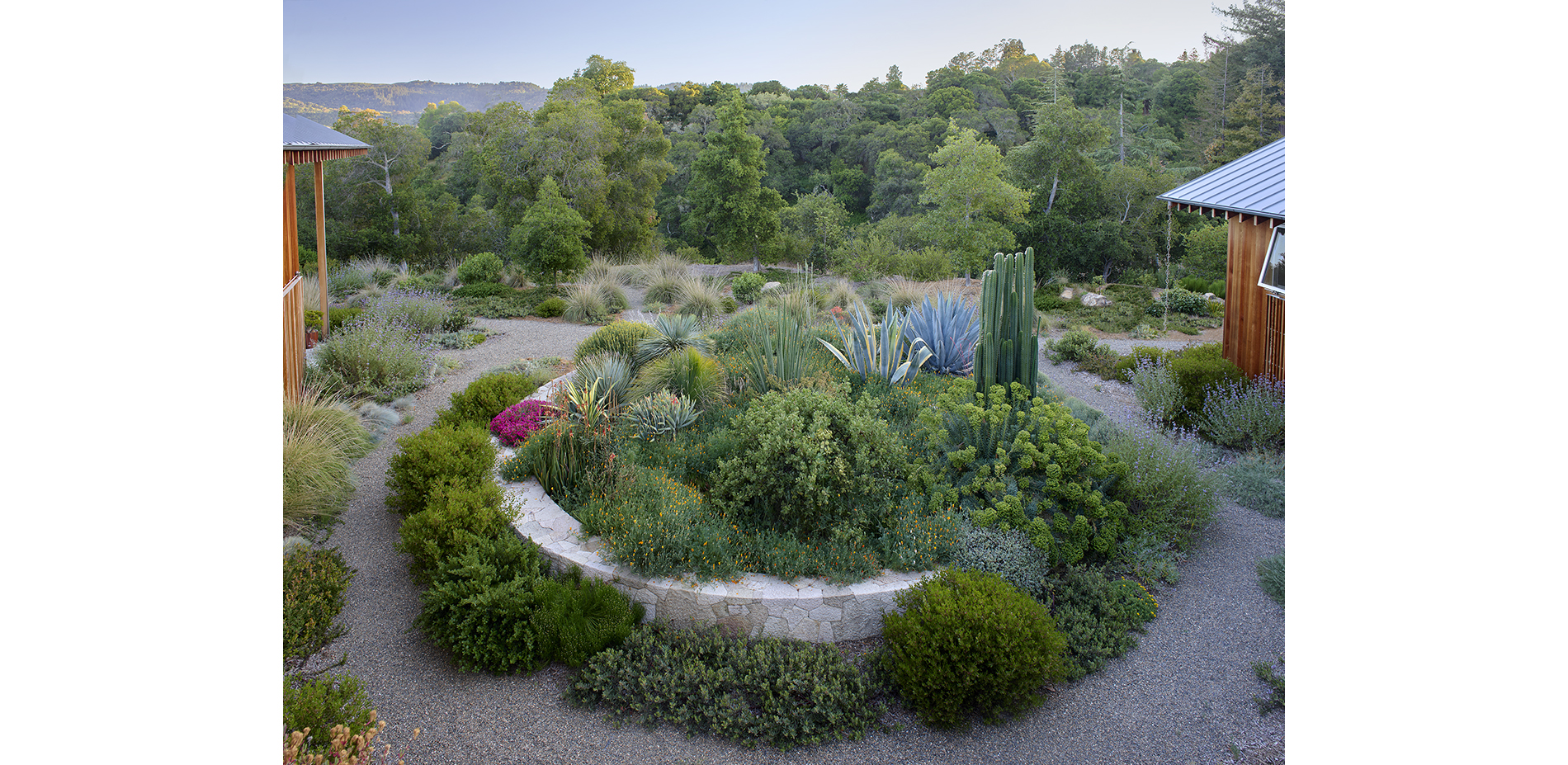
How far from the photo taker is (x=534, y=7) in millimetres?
9961

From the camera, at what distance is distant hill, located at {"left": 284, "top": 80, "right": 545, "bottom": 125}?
1105 cm

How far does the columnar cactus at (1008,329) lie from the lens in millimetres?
5625

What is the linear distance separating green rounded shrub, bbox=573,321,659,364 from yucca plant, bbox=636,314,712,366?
0.39 ft

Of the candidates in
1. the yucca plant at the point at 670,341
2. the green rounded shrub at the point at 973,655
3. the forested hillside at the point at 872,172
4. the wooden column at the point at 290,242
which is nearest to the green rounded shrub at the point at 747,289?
the forested hillside at the point at 872,172

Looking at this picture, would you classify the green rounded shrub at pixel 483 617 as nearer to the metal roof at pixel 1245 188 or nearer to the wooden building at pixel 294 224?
the wooden building at pixel 294 224

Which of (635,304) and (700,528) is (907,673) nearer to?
(700,528)

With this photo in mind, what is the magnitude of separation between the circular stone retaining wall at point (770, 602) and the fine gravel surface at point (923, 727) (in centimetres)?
53

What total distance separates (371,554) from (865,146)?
25.3 m

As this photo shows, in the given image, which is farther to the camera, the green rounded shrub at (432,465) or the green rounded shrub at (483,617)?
the green rounded shrub at (432,465)

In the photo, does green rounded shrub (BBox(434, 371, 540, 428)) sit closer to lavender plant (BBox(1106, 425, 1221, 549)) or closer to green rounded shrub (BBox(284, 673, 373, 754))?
green rounded shrub (BBox(284, 673, 373, 754))

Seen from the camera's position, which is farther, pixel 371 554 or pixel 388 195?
pixel 388 195

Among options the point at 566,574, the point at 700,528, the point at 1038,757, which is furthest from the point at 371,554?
the point at 1038,757

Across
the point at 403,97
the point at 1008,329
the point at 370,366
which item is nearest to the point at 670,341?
the point at 370,366
